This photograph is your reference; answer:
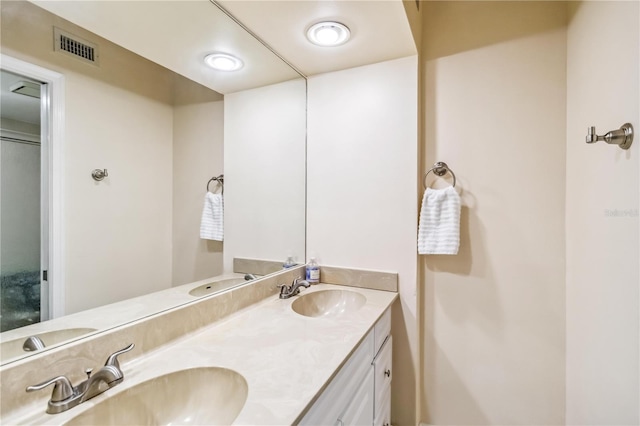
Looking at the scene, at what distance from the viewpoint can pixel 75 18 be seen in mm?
869

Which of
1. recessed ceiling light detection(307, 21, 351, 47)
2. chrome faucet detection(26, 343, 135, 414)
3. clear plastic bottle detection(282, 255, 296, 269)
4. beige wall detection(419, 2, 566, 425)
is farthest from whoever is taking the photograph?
clear plastic bottle detection(282, 255, 296, 269)

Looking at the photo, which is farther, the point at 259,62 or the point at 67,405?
the point at 259,62

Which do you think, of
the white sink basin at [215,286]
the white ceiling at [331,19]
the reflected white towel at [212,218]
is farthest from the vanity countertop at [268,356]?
the white ceiling at [331,19]

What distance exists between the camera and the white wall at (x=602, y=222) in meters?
0.94

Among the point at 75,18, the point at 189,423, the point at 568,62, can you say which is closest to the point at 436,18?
the point at 568,62

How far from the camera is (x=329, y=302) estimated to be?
1.71 meters

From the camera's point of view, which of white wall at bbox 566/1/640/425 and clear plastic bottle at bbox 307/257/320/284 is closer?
white wall at bbox 566/1/640/425

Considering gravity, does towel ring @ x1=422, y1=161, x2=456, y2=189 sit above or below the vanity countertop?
above

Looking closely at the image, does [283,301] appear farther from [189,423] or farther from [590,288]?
[590,288]

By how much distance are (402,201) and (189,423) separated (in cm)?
138

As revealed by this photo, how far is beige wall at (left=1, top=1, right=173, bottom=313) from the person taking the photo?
81 cm

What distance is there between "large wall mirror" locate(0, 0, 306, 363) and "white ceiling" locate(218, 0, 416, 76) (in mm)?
120

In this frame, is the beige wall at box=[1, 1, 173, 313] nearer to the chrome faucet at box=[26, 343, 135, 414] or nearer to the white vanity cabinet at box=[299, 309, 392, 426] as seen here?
the chrome faucet at box=[26, 343, 135, 414]

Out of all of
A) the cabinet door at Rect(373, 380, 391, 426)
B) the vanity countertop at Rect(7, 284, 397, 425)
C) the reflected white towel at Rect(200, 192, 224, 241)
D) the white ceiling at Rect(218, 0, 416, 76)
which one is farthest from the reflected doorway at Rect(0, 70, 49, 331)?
the cabinet door at Rect(373, 380, 391, 426)
